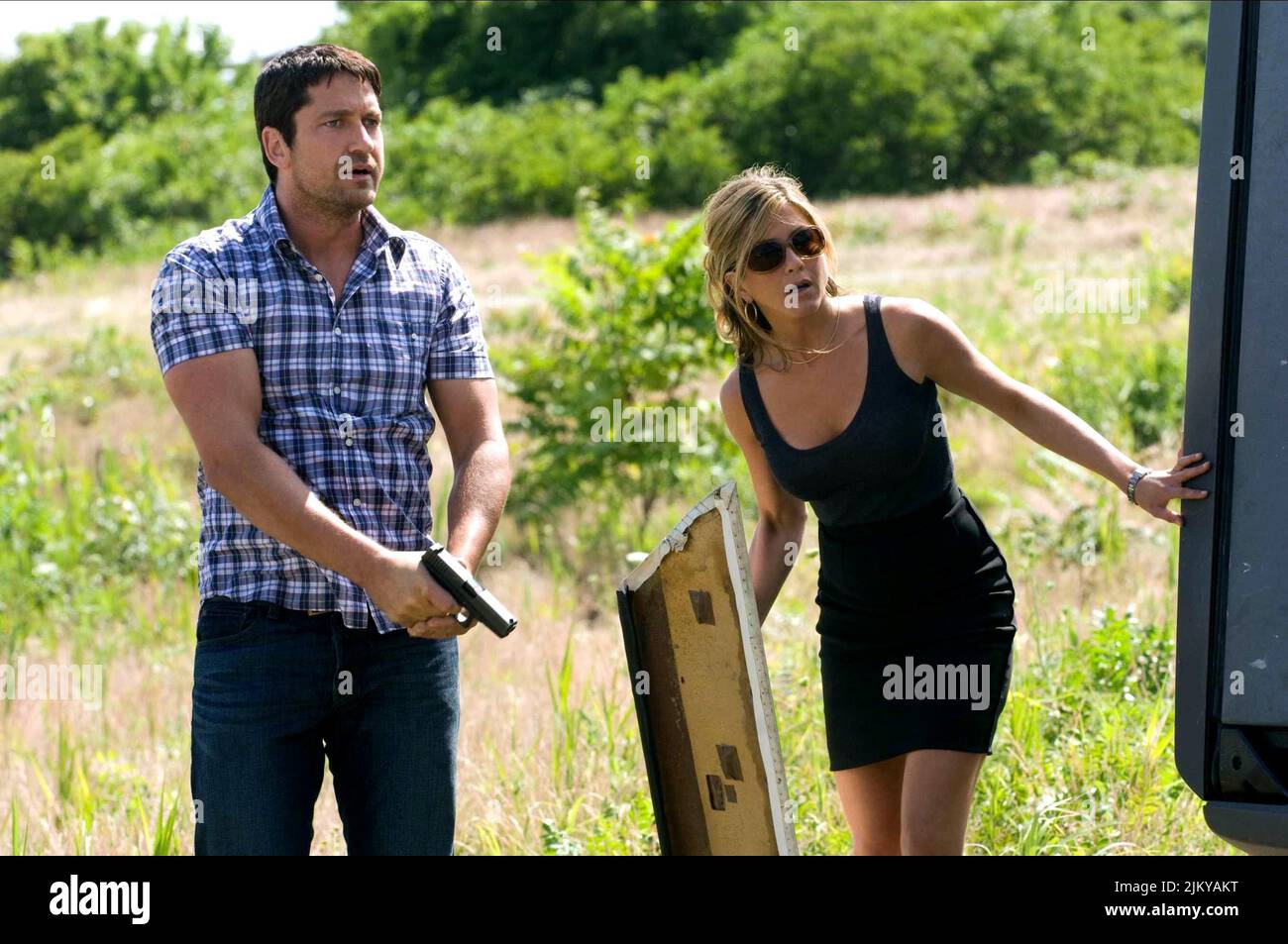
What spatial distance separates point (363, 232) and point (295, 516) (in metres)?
Result: 0.68

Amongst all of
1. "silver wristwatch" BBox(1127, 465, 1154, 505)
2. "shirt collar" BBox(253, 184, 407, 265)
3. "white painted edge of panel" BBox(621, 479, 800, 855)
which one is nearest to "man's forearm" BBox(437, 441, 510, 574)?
"shirt collar" BBox(253, 184, 407, 265)

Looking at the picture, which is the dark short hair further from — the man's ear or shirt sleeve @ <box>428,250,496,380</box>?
shirt sleeve @ <box>428,250,496,380</box>

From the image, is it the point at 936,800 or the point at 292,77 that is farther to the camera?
the point at 936,800

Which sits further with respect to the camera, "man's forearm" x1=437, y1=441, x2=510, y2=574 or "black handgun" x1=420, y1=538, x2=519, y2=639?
"man's forearm" x1=437, y1=441, x2=510, y2=574

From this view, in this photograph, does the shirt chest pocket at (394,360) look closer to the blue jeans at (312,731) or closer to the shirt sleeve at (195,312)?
the shirt sleeve at (195,312)

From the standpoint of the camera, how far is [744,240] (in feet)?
10.9

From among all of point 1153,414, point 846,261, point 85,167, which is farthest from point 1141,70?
point 1153,414

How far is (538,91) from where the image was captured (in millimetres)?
40938

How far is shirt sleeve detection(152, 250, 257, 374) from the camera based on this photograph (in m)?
2.94

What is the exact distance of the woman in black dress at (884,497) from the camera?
10.7 feet

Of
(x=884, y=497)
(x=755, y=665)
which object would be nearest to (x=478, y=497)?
(x=755, y=665)

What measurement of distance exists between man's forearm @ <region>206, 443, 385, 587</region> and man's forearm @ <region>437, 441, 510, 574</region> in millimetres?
245

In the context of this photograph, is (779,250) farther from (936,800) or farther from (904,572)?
(936,800)
